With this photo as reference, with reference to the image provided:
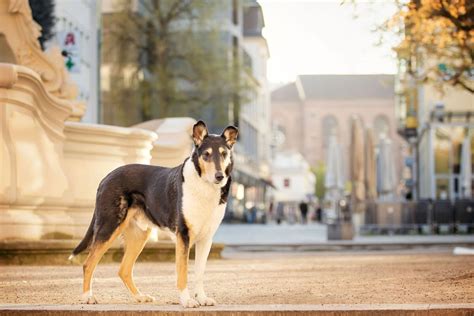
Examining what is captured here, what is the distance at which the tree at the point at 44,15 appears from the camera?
3359 centimetres

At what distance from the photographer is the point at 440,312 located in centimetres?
724

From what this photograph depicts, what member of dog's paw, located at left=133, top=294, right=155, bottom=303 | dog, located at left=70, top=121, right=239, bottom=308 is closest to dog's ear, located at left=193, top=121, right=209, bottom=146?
dog, located at left=70, top=121, right=239, bottom=308

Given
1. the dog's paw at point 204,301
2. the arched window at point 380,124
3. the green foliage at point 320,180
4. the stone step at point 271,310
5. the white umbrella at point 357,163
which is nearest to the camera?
the stone step at point 271,310

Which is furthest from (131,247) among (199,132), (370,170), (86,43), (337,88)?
(337,88)

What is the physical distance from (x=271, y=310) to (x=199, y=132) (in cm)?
131

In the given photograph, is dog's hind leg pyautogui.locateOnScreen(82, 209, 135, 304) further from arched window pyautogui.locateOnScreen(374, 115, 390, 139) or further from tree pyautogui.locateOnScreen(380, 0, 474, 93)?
arched window pyautogui.locateOnScreen(374, 115, 390, 139)

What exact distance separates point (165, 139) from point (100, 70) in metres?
34.2

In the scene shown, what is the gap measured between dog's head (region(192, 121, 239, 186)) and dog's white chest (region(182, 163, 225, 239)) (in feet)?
0.41

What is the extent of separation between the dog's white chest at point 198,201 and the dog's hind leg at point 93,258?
0.73 metres

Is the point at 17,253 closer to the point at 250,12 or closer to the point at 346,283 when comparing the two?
the point at 346,283


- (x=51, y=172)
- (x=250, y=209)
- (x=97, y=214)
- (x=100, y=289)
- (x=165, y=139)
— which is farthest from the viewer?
(x=250, y=209)

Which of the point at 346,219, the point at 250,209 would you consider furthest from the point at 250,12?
the point at 346,219

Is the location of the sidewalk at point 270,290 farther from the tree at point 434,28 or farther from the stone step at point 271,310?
the tree at point 434,28

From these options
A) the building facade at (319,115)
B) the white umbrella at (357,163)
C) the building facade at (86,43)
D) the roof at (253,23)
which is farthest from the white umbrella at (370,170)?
the building facade at (319,115)
